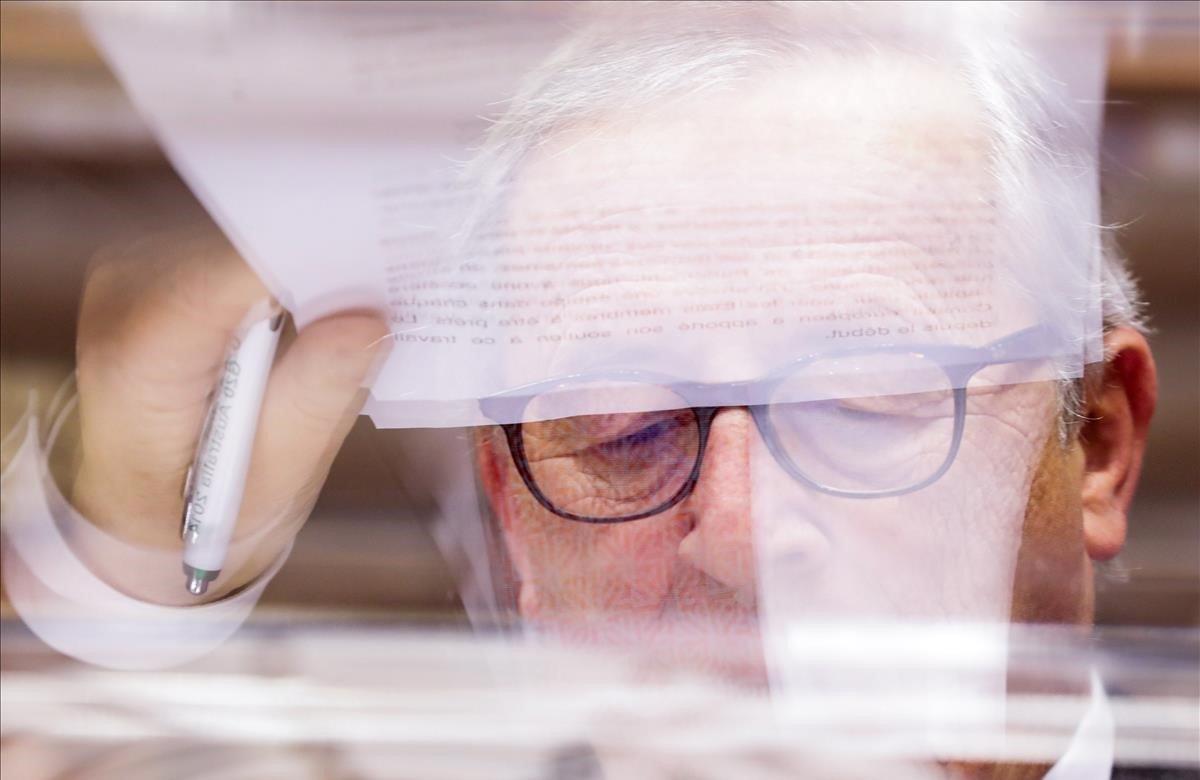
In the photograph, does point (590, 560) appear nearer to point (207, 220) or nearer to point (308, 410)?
point (308, 410)

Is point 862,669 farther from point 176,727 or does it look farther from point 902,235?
point 176,727

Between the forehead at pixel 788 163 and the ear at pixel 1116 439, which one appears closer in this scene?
the forehead at pixel 788 163

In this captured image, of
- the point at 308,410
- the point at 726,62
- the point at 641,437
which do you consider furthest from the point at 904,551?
the point at 308,410

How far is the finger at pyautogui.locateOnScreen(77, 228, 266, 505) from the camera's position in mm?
806

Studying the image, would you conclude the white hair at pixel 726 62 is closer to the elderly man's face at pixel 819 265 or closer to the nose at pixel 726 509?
the elderly man's face at pixel 819 265

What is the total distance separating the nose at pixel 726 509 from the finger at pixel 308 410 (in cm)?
31

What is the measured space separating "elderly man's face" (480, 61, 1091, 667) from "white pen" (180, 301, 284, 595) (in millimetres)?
269

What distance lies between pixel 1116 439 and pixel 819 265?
42 cm

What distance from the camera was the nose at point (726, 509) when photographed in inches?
30.8

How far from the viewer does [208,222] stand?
0.80 meters

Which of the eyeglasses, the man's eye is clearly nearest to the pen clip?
the eyeglasses

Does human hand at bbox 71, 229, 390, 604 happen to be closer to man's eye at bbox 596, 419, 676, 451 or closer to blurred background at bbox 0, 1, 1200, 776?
blurred background at bbox 0, 1, 1200, 776

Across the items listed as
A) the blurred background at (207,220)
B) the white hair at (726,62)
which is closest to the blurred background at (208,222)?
the blurred background at (207,220)

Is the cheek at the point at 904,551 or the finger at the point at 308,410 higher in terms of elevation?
the finger at the point at 308,410
